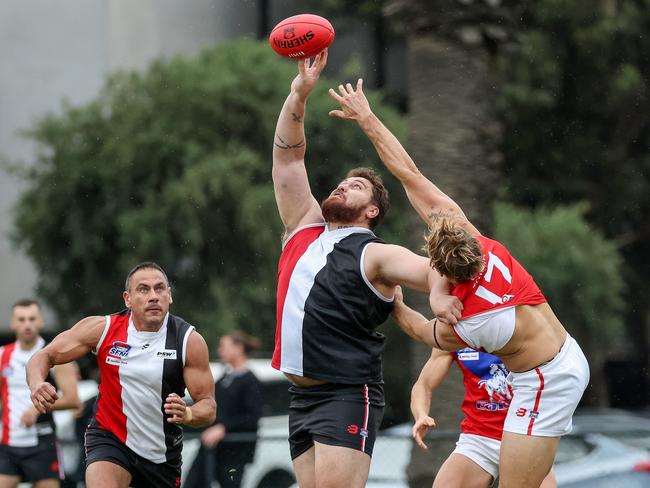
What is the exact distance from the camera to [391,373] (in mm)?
20391

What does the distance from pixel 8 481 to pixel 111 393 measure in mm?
3138

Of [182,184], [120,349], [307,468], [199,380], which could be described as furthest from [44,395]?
[182,184]

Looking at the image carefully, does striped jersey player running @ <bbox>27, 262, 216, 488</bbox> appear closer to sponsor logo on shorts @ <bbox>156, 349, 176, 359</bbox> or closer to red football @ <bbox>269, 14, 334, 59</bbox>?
sponsor logo on shorts @ <bbox>156, 349, 176, 359</bbox>

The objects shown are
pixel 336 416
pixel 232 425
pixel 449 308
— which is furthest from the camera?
pixel 232 425

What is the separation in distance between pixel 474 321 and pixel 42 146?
1604 cm

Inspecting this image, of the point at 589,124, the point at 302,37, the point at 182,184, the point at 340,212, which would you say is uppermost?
the point at 589,124

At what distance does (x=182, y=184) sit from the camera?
19.1 meters

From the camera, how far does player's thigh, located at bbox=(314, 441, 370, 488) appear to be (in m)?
6.54

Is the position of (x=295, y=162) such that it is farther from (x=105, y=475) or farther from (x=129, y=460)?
(x=105, y=475)

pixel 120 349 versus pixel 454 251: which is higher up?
pixel 454 251

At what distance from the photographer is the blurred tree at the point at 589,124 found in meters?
24.4

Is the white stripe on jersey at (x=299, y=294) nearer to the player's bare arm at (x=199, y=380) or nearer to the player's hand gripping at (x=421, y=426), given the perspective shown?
the player's bare arm at (x=199, y=380)

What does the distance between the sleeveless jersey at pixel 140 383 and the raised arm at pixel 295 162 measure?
1019 mm

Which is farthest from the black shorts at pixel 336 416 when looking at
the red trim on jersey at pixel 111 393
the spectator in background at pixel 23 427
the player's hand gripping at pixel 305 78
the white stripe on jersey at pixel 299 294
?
the spectator in background at pixel 23 427
